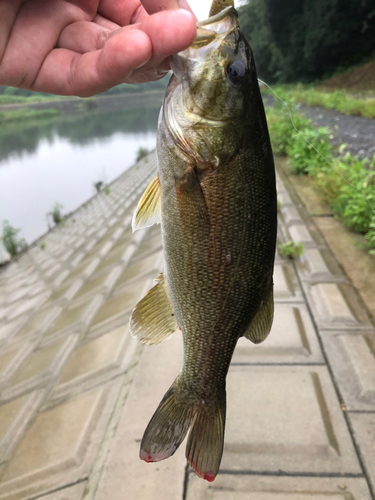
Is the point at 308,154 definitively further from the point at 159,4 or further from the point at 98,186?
the point at 98,186

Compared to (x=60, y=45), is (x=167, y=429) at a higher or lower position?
lower

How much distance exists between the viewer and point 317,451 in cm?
205

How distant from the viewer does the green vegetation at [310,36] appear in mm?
25177

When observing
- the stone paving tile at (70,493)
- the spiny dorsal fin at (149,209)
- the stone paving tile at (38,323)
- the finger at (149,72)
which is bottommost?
the stone paving tile at (38,323)

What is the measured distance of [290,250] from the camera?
146 inches

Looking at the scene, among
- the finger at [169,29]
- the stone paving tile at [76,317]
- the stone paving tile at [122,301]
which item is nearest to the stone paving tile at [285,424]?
the stone paving tile at [122,301]

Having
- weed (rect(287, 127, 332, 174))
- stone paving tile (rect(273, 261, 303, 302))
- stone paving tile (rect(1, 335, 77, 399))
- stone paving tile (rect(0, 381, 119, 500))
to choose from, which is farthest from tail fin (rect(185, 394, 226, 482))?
weed (rect(287, 127, 332, 174))

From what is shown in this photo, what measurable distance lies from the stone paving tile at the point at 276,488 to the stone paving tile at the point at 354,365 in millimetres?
491

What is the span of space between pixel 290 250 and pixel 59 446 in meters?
2.74

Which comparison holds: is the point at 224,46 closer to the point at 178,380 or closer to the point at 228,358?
the point at 228,358

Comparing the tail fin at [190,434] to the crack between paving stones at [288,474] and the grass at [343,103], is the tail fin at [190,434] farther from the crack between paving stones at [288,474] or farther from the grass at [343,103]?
the grass at [343,103]

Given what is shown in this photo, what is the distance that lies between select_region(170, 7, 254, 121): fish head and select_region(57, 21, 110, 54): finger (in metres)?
0.39

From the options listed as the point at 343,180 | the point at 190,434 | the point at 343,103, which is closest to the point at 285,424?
the point at 190,434

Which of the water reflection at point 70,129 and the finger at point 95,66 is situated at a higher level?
the finger at point 95,66
